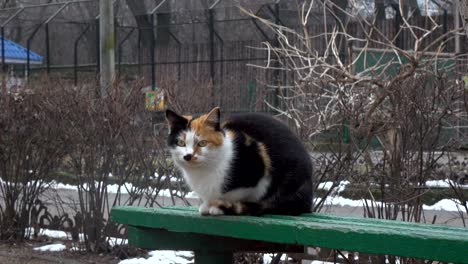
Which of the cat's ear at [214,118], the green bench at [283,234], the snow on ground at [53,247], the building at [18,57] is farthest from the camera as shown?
the building at [18,57]

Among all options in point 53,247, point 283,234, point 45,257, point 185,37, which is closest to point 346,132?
point 283,234

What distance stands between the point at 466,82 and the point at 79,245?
480cm

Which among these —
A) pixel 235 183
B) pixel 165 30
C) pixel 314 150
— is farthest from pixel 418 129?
pixel 165 30

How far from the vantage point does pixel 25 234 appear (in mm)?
8953

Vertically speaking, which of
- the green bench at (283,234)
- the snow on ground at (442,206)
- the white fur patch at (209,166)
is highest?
the white fur patch at (209,166)

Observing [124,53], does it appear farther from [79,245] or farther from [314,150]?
[314,150]

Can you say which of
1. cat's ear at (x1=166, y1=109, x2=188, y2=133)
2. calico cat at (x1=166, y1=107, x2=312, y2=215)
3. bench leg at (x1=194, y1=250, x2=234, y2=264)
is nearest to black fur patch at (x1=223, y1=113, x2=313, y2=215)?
calico cat at (x1=166, y1=107, x2=312, y2=215)

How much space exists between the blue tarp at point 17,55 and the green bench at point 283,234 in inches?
853

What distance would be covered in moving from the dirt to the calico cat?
427 cm

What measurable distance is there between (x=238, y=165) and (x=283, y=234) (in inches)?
17.8

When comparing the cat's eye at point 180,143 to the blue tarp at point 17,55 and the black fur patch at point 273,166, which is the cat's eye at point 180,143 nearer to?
the black fur patch at point 273,166

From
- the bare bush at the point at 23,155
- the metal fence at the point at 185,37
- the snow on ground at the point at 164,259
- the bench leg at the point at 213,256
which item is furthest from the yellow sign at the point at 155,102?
the metal fence at the point at 185,37

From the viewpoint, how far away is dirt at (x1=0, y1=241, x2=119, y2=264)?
25.4 feet

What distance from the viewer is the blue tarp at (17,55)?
81.4 feet
